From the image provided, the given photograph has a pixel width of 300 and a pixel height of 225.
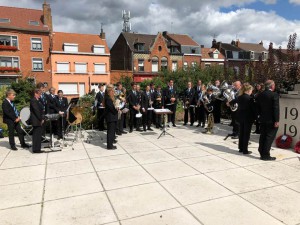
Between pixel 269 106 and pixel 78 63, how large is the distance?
36.3 m

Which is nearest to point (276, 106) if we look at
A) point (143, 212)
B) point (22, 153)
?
point (143, 212)

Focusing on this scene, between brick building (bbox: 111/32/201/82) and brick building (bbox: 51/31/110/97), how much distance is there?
2871 millimetres

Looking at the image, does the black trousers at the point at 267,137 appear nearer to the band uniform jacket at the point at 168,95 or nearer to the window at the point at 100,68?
the band uniform jacket at the point at 168,95

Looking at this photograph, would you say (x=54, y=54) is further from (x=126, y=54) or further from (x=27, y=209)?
(x=27, y=209)

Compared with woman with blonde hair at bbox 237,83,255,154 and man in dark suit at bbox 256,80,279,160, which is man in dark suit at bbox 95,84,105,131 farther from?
man in dark suit at bbox 256,80,279,160

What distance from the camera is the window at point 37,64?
35.8 meters

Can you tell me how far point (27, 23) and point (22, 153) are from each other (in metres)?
35.0

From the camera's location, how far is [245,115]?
7082mm

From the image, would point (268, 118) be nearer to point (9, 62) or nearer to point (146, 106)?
point (146, 106)

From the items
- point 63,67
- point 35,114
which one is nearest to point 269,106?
point 35,114

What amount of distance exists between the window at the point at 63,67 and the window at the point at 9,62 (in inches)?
213

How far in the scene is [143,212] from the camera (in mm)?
3980

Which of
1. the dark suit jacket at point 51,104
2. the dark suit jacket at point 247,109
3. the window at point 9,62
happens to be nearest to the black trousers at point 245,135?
the dark suit jacket at point 247,109

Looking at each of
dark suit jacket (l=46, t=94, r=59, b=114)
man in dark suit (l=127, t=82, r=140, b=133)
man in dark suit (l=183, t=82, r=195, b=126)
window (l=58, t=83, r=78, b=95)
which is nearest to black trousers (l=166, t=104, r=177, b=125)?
man in dark suit (l=183, t=82, r=195, b=126)
